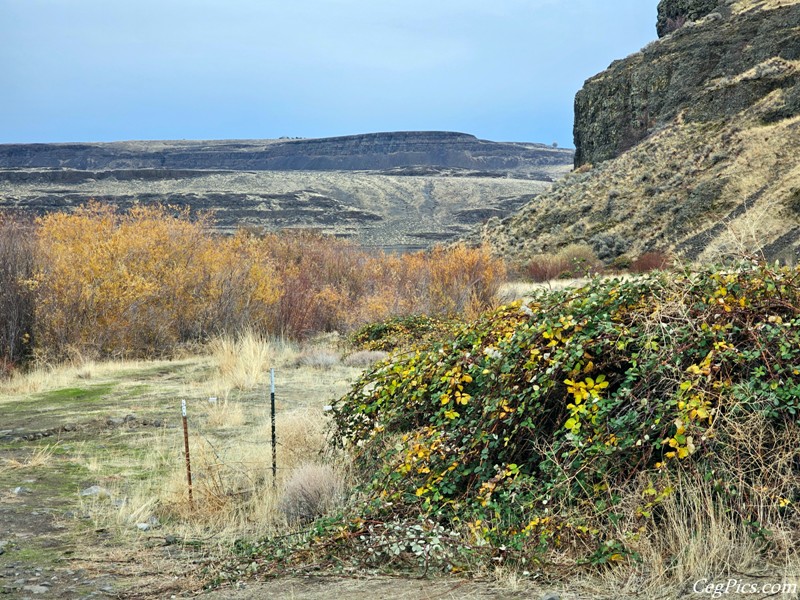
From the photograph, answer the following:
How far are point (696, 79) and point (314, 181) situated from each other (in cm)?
8288

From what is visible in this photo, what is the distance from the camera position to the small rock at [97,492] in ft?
22.8

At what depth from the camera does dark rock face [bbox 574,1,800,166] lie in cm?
4119

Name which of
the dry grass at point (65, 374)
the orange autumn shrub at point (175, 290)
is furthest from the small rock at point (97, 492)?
the orange autumn shrub at point (175, 290)

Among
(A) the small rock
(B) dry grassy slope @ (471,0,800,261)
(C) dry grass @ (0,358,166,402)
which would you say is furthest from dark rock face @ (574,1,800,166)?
(A) the small rock

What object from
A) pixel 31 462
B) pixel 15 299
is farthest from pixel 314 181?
pixel 31 462

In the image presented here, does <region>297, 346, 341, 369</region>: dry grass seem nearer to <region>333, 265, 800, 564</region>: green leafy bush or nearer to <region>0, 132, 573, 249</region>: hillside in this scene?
<region>333, 265, 800, 564</region>: green leafy bush

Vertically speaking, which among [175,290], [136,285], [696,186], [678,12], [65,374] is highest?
[678,12]

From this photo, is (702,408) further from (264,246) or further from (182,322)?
(264,246)

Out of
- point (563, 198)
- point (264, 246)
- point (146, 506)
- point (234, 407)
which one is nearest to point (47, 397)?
point (234, 407)

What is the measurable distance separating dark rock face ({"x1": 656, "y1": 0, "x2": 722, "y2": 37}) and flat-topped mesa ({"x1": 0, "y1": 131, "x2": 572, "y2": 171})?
4718 inches

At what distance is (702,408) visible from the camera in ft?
14.8

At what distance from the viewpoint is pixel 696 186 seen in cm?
3816

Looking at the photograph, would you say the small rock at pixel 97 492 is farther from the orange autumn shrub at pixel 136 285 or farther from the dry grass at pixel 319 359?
the orange autumn shrub at pixel 136 285

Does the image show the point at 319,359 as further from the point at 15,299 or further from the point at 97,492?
the point at 97,492
